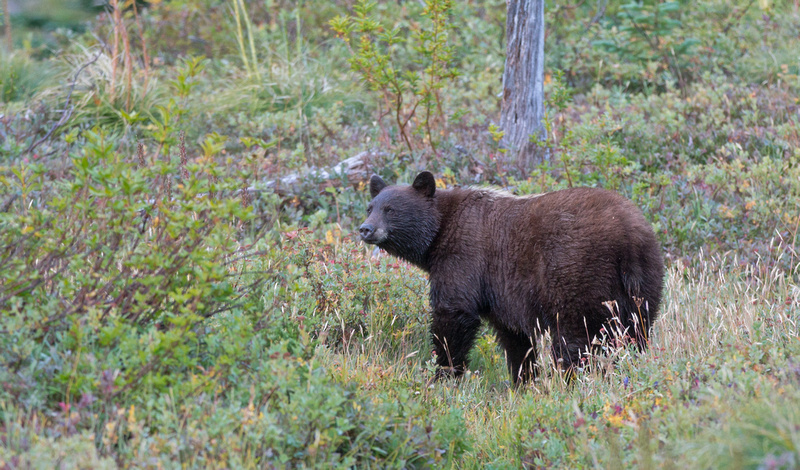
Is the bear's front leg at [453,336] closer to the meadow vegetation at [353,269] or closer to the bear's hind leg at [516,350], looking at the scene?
the meadow vegetation at [353,269]

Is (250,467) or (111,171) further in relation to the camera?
(111,171)

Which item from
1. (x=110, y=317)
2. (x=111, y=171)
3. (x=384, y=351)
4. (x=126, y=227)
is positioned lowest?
(x=384, y=351)

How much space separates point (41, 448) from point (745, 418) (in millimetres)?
2728

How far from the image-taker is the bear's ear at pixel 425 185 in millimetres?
6250

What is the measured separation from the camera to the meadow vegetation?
3371 millimetres

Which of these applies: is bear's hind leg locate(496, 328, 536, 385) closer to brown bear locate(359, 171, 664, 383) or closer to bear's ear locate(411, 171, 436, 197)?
brown bear locate(359, 171, 664, 383)

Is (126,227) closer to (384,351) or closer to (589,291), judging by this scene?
(384,351)

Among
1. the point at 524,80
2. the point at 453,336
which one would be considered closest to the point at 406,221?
the point at 453,336

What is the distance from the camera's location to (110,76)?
37.1 ft

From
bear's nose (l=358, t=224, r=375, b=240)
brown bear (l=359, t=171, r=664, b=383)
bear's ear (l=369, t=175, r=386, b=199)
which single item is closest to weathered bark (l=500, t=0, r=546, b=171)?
bear's ear (l=369, t=175, r=386, b=199)

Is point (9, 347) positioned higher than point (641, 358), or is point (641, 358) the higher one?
point (9, 347)

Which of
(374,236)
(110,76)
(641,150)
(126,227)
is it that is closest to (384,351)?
(374,236)

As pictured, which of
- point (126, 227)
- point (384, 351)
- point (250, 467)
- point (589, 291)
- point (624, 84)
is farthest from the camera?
point (624, 84)

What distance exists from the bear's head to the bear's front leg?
62 centimetres
